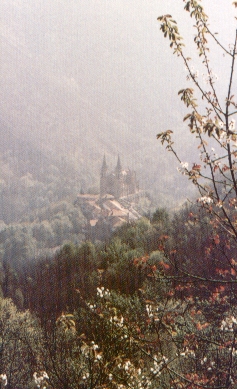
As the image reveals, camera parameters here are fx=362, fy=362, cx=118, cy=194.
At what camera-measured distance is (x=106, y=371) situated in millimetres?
6492

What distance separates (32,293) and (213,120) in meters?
61.2

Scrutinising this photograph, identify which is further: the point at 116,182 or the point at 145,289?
the point at 116,182

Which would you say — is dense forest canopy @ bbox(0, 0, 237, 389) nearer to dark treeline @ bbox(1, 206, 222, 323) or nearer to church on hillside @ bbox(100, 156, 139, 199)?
dark treeline @ bbox(1, 206, 222, 323)

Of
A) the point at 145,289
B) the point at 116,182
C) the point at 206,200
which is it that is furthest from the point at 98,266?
the point at 116,182

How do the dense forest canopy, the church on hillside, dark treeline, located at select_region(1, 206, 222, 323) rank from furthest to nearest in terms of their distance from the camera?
the church on hillside
dark treeline, located at select_region(1, 206, 222, 323)
the dense forest canopy

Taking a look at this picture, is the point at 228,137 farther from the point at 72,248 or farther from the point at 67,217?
the point at 67,217

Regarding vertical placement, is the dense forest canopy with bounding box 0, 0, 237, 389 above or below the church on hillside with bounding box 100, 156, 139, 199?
below

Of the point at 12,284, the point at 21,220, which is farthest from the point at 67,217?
the point at 12,284

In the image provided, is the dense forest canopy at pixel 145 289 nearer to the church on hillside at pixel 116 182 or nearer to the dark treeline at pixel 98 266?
the dark treeline at pixel 98 266

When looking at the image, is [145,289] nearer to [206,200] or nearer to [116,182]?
[206,200]

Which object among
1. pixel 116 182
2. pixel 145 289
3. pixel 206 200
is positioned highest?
pixel 116 182

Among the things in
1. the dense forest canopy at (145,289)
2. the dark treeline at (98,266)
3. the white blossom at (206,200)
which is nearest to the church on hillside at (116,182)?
the dense forest canopy at (145,289)

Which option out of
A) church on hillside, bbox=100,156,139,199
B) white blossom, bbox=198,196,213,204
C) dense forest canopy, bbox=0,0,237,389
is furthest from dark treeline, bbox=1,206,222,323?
church on hillside, bbox=100,156,139,199

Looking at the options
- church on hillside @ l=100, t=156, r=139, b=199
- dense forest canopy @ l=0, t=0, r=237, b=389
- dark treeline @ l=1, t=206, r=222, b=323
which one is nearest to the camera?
dense forest canopy @ l=0, t=0, r=237, b=389
